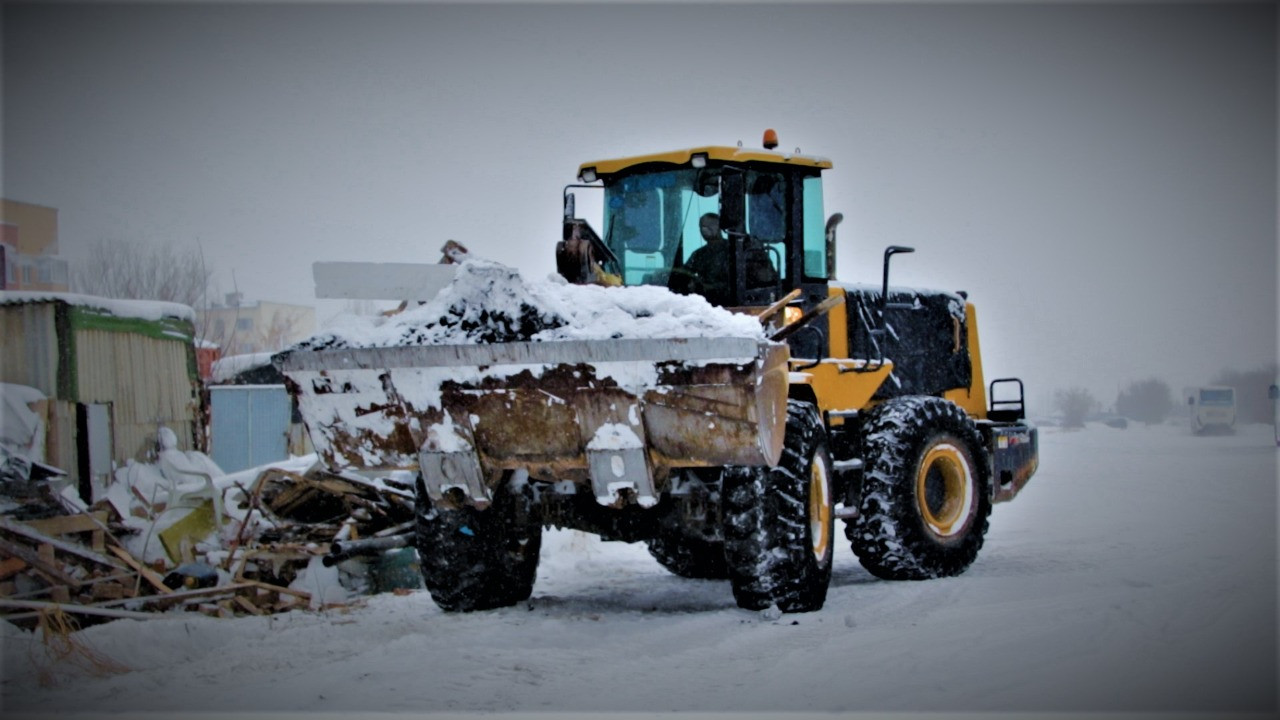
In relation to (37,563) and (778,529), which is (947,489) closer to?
(778,529)

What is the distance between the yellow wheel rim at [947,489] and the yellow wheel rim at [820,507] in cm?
154

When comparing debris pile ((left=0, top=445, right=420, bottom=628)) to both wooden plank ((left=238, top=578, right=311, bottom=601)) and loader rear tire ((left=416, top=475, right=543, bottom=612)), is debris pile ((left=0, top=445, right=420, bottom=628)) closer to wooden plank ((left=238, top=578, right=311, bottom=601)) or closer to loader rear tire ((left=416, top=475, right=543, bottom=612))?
wooden plank ((left=238, top=578, right=311, bottom=601))

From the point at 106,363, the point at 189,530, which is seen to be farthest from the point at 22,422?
the point at 189,530

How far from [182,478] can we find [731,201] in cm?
1011

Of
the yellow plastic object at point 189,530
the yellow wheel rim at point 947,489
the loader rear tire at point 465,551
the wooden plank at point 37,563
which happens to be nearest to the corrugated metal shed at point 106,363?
the yellow plastic object at point 189,530

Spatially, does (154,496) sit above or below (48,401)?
below

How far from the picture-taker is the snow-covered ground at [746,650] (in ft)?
16.5

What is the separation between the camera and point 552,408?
6.17 metres

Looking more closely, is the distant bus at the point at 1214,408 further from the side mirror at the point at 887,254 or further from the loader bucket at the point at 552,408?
the loader bucket at the point at 552,408

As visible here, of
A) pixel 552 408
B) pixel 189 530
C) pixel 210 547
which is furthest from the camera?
pixel 189 530

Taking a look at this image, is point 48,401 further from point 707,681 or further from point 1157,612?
point 1157,612

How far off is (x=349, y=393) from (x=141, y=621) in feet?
6.48

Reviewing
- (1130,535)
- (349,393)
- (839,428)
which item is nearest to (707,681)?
(349,393)

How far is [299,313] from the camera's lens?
5153cm
